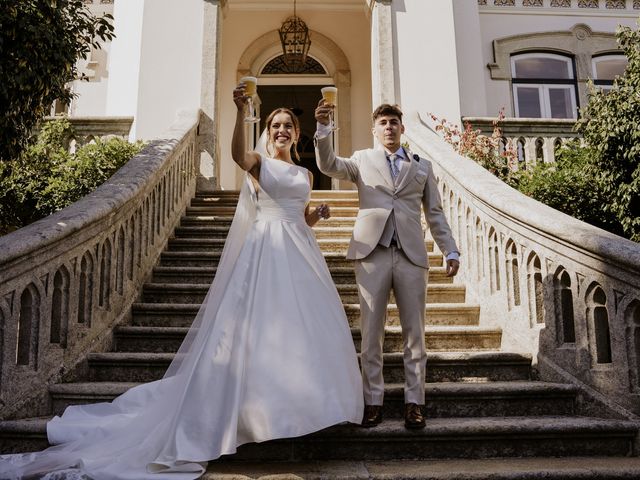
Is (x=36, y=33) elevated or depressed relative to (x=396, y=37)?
depressed

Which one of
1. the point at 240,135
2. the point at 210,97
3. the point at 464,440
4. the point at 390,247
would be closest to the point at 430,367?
the point at 464,440

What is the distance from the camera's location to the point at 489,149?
757cm

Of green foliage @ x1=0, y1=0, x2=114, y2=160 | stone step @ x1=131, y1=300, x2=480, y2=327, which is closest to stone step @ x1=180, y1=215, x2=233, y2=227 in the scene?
stone step @ x1=131, y1=300, x2=480, y2=327

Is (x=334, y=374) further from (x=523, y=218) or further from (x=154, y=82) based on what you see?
(x=154, y=82)

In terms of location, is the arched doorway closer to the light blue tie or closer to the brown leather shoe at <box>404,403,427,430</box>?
the light blue tie

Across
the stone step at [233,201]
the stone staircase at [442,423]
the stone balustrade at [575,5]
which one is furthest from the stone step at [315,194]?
the stone balustrade at [575,5]

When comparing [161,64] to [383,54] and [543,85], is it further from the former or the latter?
[543,85]

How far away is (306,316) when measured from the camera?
3117mm

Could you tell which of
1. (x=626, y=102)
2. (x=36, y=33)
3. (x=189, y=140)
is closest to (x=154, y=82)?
(x=189, y=140)

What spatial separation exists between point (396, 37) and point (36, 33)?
6.35 metres

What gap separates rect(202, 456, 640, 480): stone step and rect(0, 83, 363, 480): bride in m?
0.18

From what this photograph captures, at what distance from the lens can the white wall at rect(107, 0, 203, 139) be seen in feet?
27.3

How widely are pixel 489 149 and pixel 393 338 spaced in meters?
4.15

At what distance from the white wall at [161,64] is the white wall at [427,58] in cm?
309
